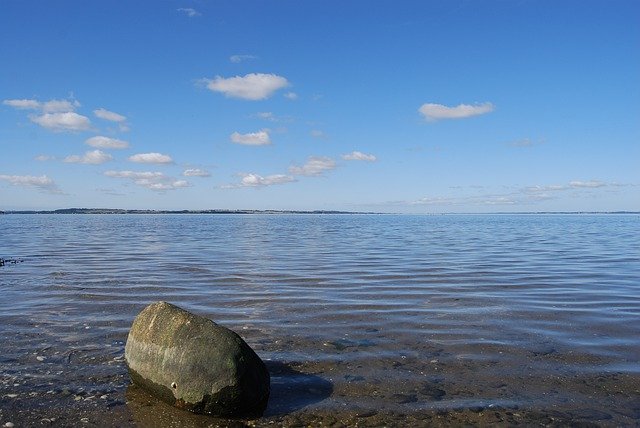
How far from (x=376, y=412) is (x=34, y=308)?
11.0m

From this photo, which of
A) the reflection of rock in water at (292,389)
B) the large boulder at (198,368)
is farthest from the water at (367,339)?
the large boulder at (198,368)

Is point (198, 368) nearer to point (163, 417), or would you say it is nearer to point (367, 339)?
point (163, 417)

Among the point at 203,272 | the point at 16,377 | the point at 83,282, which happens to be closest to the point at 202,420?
the point at 16,377

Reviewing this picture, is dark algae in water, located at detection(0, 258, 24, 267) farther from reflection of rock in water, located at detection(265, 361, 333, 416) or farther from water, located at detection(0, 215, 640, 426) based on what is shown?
reflection of rock in water, located at detection(265, 361, 333, 416)

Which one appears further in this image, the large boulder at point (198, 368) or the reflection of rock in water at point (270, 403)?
the large boulder at point (198, 368)

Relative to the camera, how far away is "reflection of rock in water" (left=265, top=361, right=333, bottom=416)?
7.39 m

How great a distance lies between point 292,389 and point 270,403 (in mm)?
598

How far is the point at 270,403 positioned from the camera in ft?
24.6

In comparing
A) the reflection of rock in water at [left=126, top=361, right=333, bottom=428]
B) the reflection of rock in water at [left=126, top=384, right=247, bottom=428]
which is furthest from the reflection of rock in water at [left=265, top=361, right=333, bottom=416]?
the reflection of rock in water at [left=126, top=384, right=247, bottom=428]

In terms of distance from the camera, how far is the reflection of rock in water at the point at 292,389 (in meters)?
7.39

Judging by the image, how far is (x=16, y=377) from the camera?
328 inches

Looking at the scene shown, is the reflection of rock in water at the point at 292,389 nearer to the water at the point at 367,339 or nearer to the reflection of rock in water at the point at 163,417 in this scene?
the water at the point at 367,339

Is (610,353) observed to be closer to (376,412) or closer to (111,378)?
(376,412)

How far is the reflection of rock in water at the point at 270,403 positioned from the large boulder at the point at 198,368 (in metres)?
0.12
